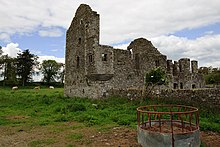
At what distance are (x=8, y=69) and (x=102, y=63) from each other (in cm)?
4766

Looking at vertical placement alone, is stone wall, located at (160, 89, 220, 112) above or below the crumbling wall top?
below

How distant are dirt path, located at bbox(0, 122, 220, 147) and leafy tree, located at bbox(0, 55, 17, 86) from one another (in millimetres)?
50714

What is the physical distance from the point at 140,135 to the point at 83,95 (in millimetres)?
16477

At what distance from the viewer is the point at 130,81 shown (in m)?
24.5

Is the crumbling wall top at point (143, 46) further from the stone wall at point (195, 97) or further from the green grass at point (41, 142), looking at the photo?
the green grass at point (41, 142)

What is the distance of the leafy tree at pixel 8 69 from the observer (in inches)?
2275

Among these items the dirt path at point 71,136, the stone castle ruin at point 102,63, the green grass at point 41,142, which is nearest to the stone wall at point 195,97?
the dirt path at point 71,136

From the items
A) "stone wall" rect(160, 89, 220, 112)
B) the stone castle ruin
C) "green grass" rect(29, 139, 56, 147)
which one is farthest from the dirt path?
the stone castle ruin

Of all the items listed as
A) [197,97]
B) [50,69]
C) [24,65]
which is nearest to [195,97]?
[197,97]

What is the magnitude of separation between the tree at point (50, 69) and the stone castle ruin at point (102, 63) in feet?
168

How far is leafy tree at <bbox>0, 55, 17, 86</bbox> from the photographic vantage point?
190 feet

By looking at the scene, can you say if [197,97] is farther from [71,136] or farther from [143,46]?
[143,46]

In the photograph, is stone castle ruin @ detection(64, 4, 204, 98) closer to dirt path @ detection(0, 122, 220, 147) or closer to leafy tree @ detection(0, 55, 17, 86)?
dirt path @ detection(0, 122, 220, 147)

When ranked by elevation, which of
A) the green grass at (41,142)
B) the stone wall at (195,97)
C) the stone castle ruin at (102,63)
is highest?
the stone castle ruin at (102,63)
